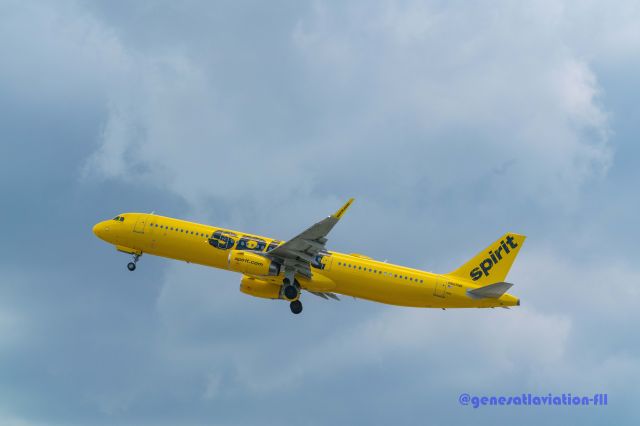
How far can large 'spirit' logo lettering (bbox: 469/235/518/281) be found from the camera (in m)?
63.5

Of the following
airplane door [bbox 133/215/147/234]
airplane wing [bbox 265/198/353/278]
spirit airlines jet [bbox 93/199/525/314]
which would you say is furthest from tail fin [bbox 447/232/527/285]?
airplane door [bbox 133/215/147/234]

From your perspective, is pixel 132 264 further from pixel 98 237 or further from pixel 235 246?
pixel 235 246

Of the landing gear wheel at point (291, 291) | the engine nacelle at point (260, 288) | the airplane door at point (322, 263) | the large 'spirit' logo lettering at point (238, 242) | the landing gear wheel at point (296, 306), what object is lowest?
the landing gear wheel at point (296, 306)

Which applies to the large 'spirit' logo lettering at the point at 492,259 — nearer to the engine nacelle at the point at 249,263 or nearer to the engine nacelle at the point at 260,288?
the engine nacelle at the point at 260,288

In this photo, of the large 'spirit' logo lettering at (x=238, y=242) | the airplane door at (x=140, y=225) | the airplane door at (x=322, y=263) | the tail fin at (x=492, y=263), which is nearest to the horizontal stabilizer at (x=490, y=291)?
the tail fin at (x=492, y=263)

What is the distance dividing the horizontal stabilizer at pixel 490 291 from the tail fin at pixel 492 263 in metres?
1.89

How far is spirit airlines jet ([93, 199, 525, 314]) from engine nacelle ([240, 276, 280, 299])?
0.09m

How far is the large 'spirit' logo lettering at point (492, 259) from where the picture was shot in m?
63.5

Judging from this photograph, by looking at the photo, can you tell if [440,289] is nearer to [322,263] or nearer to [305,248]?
[322,263]

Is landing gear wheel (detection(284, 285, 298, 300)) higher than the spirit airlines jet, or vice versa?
the spirit airlines jet

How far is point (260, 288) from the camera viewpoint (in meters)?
66.1

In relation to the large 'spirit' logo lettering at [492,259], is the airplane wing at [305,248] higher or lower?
lower

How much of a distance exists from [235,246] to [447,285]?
17611 mm

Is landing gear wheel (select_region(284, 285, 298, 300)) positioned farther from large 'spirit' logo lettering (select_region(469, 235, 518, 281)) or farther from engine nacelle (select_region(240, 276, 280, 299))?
large 'spirit' logo lettering (select_region(469, 235, 518, 281))
